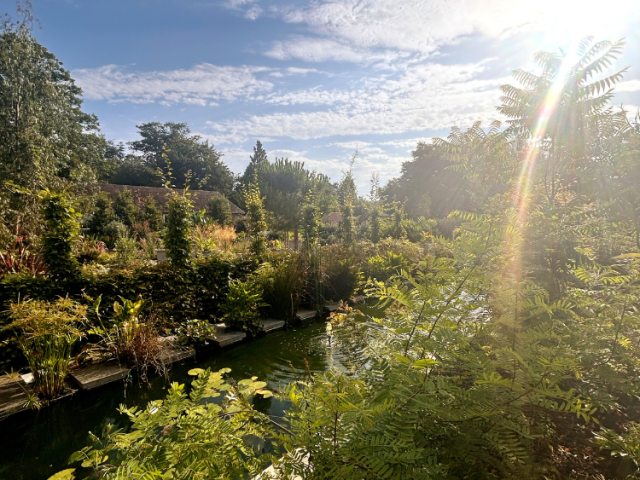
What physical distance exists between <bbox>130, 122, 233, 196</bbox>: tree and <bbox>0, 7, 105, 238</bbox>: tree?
18.2 metres

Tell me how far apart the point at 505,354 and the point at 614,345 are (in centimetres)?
69

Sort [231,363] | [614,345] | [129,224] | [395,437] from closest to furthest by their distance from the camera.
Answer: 1. [395,437]
2. [614,345]
3. [231,363]
4. [129,224]

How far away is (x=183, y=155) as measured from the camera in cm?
4053

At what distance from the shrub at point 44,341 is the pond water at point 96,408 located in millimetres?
243

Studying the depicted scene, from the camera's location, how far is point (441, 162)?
2791cm

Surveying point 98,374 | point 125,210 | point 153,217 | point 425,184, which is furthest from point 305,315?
point 425,184

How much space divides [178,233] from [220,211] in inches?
687

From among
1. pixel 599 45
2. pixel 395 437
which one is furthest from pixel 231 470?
pixel 599 45

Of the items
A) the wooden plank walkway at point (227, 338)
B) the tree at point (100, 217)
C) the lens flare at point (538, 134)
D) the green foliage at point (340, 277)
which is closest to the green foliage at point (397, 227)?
the green foliage at point (340, 277)

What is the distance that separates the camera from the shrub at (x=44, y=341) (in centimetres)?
312

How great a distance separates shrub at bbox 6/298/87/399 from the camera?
312cm

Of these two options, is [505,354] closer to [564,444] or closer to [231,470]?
[564,444]

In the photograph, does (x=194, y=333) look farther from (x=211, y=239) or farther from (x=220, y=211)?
(x=220, y=211)

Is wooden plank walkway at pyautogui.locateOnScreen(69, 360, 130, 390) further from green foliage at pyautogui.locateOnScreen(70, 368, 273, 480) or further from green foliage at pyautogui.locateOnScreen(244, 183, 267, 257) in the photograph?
green foliage at pyautogui.locateOnScreen(244, 183, 267, 257)
